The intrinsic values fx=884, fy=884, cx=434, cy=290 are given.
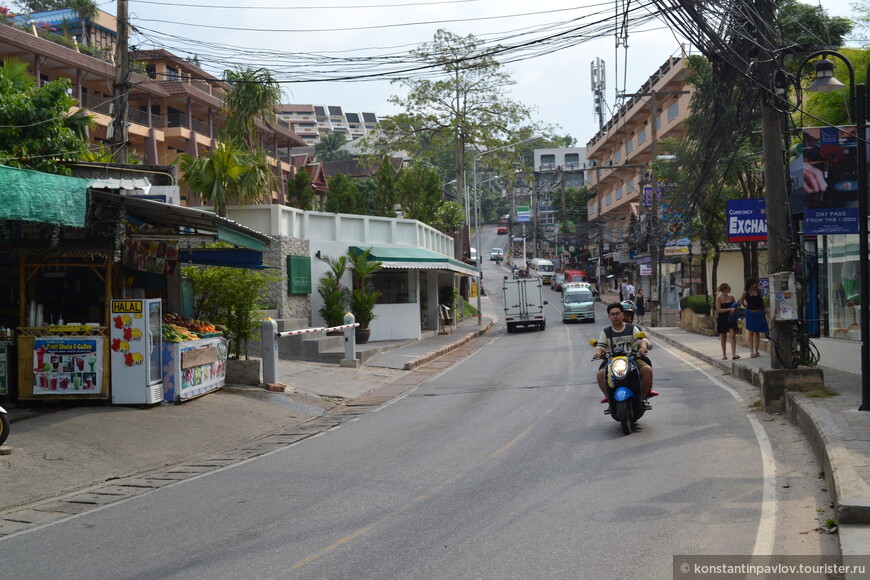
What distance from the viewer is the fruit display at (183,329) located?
47.9 ft

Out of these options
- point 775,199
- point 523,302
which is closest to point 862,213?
point 775,199

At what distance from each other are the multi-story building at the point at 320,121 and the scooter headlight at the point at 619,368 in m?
164

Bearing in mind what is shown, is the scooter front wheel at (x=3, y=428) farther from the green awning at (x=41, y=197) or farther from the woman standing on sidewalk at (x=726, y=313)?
the woman standing on sidewalk at (x=726, y=313)

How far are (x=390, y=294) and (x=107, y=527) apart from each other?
2754 centimetres

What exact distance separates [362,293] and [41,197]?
1760 cm

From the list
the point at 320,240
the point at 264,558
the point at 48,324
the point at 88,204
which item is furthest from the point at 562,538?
the point at 320,240

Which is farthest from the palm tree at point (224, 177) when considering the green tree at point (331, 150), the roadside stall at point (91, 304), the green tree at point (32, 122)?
the green tree at point (331, 150)

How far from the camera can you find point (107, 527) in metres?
7.86

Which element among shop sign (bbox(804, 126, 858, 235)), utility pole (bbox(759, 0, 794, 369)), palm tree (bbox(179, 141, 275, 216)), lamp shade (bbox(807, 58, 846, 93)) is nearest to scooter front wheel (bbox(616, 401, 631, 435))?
utility pole (bbox(759, 0, 794, 369))

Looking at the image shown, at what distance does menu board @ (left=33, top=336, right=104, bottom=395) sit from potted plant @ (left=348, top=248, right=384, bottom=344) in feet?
49.6

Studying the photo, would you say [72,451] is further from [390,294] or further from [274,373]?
[390,294]

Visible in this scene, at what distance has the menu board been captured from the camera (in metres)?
13.4

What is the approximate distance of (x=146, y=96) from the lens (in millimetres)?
47500

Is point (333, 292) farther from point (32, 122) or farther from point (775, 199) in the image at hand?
point (775, 199)
